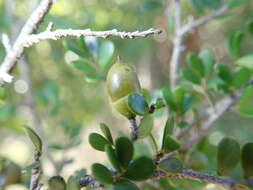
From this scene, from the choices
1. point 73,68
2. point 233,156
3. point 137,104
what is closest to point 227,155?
point 233,156

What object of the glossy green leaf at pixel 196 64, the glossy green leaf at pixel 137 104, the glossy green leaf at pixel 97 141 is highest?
the glossy green leaf at pixel 196 64

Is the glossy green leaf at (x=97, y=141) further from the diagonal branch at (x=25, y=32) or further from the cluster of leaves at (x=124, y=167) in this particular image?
the diagonal branch at (x=25, y=32)

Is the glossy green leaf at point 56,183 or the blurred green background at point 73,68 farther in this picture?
the blurred green background at point 73,68

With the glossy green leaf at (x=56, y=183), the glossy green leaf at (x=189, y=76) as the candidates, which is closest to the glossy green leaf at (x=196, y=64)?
the glossy green leaf at (x=189, y=76)

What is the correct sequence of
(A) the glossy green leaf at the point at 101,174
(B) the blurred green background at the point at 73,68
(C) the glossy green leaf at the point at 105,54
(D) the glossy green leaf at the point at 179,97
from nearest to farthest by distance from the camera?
(A) the glossy green leaf at the point at 101,174, (D) the glossy green leaf at the point at 179,97, (C) the glossy green leaf at the point at 105,54, (B) the blurred green background at the point at 73,68

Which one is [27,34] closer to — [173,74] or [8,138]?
[173,74]

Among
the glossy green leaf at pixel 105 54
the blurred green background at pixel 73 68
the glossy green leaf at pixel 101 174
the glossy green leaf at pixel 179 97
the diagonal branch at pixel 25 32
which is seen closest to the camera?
the glossy green leaf at pixel 101 174

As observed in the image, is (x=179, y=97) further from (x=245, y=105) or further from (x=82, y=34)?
(x=82, y=34)

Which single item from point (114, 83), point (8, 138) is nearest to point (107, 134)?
point (114, 83)
